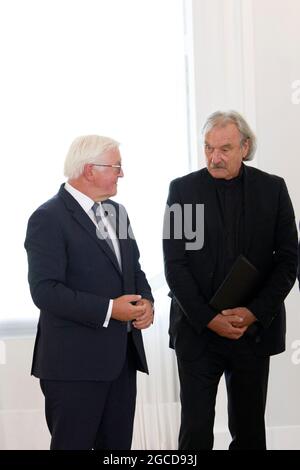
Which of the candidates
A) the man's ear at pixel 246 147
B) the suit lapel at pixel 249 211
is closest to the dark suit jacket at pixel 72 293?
the suit lapel at pixel 249 211

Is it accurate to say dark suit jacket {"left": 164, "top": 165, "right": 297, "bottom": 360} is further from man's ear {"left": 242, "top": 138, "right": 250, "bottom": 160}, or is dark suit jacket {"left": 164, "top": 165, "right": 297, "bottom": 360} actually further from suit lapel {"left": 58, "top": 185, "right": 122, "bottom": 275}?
suit lapel {"left": 58, "top": 185, "right": 122, "bottom": 275}

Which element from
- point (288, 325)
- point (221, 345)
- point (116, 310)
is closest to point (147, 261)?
point (288, 325)

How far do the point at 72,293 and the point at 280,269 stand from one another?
2.71 feet

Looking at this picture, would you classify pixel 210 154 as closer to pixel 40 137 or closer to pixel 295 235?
pixel 295 235

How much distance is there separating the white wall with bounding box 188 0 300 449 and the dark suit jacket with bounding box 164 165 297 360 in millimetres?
825

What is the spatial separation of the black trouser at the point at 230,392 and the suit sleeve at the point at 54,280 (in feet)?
1.73

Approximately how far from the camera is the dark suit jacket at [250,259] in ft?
8.48

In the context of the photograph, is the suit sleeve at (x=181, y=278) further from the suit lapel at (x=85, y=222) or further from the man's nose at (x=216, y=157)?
the suit lapel at (x=85, y=222)

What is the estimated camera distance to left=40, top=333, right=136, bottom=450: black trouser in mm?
2299

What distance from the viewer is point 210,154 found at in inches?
104

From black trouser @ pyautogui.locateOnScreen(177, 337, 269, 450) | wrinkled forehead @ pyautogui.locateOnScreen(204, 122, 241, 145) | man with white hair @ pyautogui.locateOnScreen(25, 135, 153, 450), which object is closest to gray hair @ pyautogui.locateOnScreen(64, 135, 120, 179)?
man with white hair @ pyautogui.locateOnScreen(25, 135, 153, 450)

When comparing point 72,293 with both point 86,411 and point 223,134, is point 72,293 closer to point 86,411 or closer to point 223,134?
Result: point 86,411

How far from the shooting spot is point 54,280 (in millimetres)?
2279
